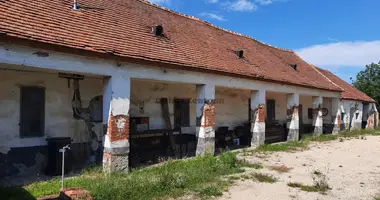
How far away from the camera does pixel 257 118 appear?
12812mm

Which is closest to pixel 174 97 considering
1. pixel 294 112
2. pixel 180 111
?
pixel 180 111

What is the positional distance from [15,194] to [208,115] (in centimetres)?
628

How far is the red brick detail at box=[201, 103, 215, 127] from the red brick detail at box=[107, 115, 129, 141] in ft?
10.4

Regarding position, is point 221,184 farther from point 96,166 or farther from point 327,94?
point 327,94

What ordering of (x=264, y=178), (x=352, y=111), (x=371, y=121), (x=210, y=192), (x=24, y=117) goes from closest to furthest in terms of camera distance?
(x=210, y=192), (x=264, y=178), (x=24, y=117), (x=352, y=111), (x=371, y=121)

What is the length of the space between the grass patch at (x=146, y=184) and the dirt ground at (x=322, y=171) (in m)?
0.69

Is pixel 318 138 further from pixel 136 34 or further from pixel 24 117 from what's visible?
pixel 24 117

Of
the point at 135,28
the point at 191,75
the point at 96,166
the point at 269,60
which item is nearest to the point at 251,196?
the point at 96,166

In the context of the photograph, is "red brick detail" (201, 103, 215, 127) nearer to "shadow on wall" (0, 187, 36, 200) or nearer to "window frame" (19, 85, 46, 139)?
"window frame" (19, 85, 46, 139)

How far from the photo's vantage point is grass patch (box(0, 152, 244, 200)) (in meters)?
5.80

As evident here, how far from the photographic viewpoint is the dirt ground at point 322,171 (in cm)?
620

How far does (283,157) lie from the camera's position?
1100 centimetres

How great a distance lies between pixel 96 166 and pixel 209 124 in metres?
4.10

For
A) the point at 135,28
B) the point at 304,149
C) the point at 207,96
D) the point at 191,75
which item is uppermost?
the point at 135,28
